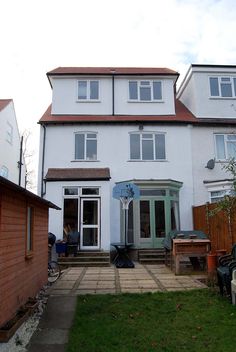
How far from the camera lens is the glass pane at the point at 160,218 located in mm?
16406

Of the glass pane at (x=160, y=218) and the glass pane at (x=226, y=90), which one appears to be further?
the glass pane at (x=226, y=90)

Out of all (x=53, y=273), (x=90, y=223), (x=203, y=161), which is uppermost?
(x=203, y=161)

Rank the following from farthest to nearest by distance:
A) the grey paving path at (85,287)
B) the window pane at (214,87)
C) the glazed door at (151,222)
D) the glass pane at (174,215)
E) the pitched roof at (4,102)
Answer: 1. the pitched roof at (4,102)
2. the window pane at (214,87)
3. the glass pane at (174,215)
4. the glazed door at (151,222)
5. the grey paving path at (85,287)

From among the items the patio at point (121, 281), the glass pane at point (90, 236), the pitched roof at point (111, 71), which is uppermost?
the pitched roof at point (111, 71)

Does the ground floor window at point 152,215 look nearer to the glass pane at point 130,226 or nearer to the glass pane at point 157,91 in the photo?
the glass pane at point 130,226

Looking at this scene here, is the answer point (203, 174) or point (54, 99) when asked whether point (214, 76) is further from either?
point (54, 99)

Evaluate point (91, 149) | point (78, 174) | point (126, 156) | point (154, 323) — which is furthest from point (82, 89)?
point (154, 323)

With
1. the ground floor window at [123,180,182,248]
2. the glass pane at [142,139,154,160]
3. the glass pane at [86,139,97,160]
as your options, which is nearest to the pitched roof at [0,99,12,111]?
the glass pane at [86,139,97,160]

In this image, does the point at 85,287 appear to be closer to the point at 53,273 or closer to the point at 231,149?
the point at 53,273

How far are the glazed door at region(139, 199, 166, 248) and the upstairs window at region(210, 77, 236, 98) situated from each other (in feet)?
21.5

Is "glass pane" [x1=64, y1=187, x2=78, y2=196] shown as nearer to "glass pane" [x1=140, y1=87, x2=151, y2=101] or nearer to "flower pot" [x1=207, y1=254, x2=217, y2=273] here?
"glass pane" [x1=140, y1=87, x2=151, y2=101]

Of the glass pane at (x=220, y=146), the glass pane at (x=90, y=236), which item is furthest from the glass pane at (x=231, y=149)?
the glass pane at (x=90, y=236)

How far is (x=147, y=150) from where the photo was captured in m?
17.7

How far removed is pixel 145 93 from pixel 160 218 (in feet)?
21.9
